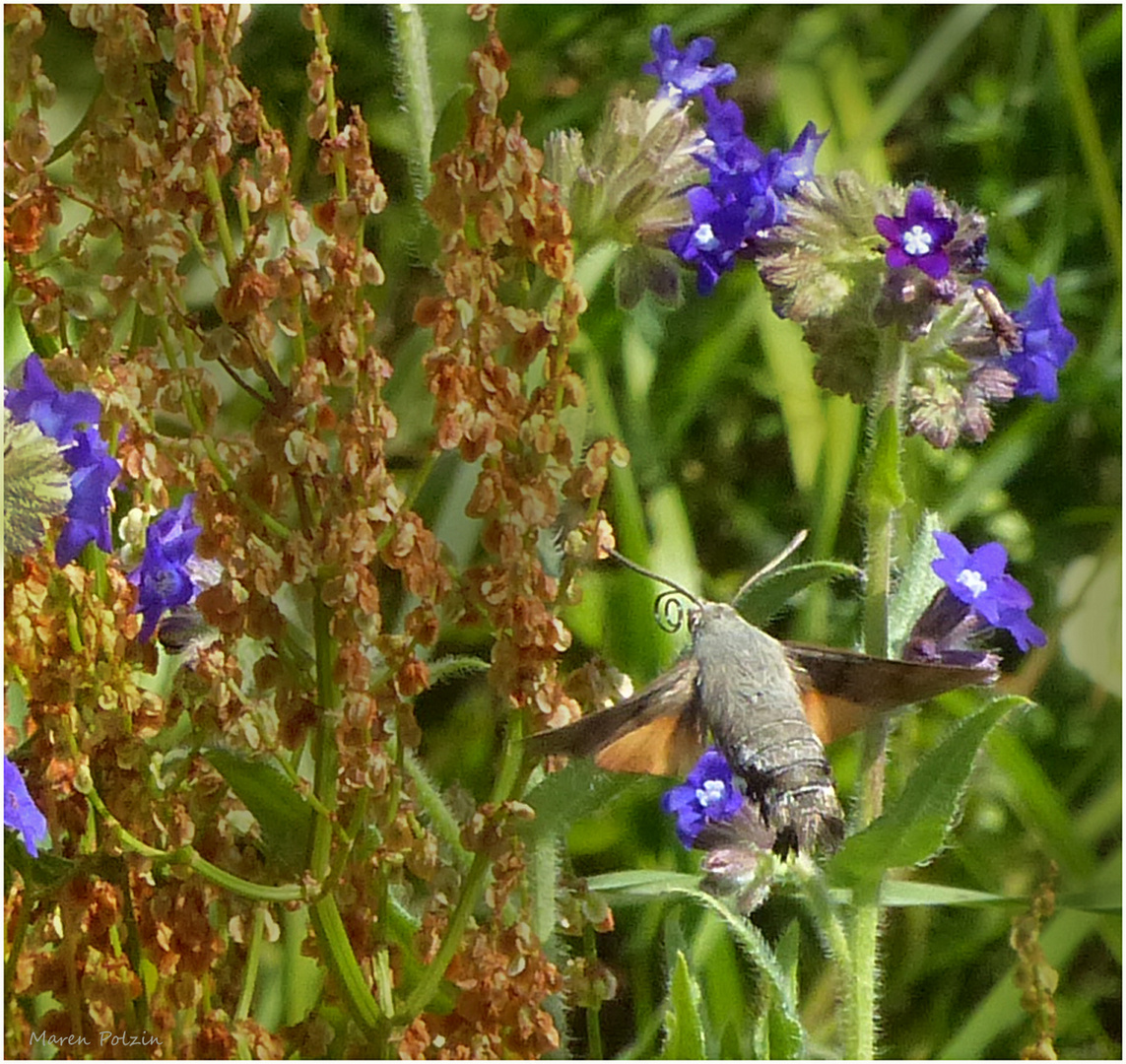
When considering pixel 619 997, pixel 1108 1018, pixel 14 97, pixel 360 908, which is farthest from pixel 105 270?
pixel 1108 1018

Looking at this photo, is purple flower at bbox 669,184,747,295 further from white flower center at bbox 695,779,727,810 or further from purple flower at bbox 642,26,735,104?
white flower center at bbox 695,779,727,810

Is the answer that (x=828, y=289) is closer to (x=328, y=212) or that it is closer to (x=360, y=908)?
(x=328, y=212)

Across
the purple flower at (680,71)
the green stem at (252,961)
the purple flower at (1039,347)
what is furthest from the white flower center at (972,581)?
the green stem at (252,961)

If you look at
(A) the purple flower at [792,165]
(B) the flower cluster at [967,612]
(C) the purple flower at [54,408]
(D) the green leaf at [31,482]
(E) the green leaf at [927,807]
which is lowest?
(E) the green leaf at [927,807]

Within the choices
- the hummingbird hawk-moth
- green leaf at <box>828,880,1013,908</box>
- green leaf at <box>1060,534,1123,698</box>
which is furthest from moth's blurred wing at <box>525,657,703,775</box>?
green leaf at <box>1060,534,1123,698</box>

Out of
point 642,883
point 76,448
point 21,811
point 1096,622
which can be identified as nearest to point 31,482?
point 76,448

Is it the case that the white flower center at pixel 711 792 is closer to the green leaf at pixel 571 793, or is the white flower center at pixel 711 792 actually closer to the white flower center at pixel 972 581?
the green leaf at pixel 571 793

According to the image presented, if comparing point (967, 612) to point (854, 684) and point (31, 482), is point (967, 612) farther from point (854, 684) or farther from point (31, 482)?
point (31, 482)
